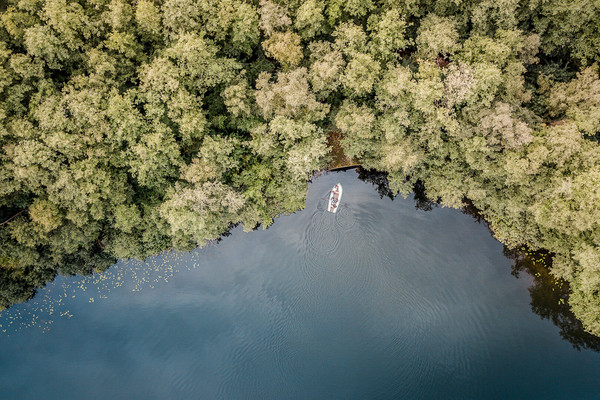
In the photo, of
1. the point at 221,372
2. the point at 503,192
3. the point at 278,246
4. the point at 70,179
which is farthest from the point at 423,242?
the point at 70,179

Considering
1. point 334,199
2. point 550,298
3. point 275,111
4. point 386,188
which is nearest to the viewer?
point 275,111

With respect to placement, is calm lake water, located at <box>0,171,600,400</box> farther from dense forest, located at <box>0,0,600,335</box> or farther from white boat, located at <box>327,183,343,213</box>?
dense forest, located at <box>0,0,600,335</box>

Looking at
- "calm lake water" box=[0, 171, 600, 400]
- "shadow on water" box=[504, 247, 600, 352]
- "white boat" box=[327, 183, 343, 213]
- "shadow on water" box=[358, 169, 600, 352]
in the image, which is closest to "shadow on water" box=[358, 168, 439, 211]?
"calm lake water" box=[0, 171, 600, 400]

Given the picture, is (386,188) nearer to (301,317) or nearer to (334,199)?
(334,199)

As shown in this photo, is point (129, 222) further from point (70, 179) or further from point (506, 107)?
point (506, 107)

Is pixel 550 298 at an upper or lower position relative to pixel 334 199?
lower

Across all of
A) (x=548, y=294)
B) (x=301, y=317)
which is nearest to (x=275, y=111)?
(x=301, y=317)
